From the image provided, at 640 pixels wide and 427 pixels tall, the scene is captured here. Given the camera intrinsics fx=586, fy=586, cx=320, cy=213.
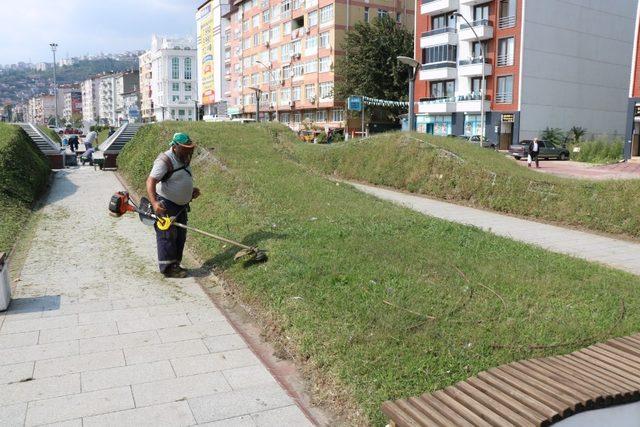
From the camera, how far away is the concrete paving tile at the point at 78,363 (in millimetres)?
4566

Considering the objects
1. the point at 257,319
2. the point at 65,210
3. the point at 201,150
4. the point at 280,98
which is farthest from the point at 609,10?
the point at 257,319

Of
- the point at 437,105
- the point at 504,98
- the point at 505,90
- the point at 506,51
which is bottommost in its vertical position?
the point at 437,105

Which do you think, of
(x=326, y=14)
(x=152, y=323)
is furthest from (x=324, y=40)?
(x=152, y=323)

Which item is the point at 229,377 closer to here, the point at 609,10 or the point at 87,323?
the point at 87,323

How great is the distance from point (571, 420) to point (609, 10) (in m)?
50.6

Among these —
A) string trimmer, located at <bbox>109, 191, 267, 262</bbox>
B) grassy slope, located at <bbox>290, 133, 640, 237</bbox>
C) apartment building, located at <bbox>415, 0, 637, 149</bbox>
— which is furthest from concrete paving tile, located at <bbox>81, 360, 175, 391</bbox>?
apartment building, located at <bbox>415, 0, 637, 149</bbox>

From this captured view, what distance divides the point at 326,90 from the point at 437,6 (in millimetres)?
15939

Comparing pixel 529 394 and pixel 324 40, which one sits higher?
pixel 324 40

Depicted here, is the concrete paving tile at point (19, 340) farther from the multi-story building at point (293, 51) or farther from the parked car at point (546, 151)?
the multi-story building at point (293, 51)

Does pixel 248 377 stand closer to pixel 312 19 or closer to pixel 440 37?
pixel 440 37

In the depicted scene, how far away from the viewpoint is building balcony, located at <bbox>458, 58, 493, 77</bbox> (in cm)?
4415

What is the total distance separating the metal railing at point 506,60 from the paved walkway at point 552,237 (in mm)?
32175

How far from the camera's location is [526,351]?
174 inches

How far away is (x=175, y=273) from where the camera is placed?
732cm
